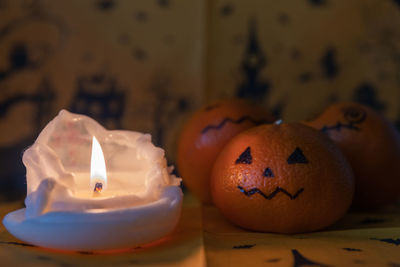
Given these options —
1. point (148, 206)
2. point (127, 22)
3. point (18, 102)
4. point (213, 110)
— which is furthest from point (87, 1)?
point (148, 206)

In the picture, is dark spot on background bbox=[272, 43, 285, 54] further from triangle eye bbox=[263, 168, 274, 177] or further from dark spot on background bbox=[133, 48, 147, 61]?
triangle eye bbox=[263, 168, 274, 177]

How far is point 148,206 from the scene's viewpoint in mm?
656

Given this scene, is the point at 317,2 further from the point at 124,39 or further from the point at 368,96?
the point at 124,39

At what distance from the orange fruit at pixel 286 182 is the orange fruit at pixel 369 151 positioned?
142 millimetres

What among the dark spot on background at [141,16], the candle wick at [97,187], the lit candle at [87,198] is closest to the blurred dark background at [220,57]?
the dark spot on background at [141,16]

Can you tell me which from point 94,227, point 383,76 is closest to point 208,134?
point 94,227

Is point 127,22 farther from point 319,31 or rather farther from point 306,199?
point 306,199

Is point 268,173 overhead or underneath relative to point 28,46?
underneath

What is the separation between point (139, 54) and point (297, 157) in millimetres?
723

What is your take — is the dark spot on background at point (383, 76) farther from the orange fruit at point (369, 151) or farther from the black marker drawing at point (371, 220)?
the black marker drawing at point (371, 220)

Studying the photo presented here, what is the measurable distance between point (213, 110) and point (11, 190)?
64cm

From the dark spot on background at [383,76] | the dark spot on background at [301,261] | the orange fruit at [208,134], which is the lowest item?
the dark spot on background at [301,261]

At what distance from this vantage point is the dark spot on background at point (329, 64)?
1385mm

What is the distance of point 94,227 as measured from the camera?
0.62 meters
